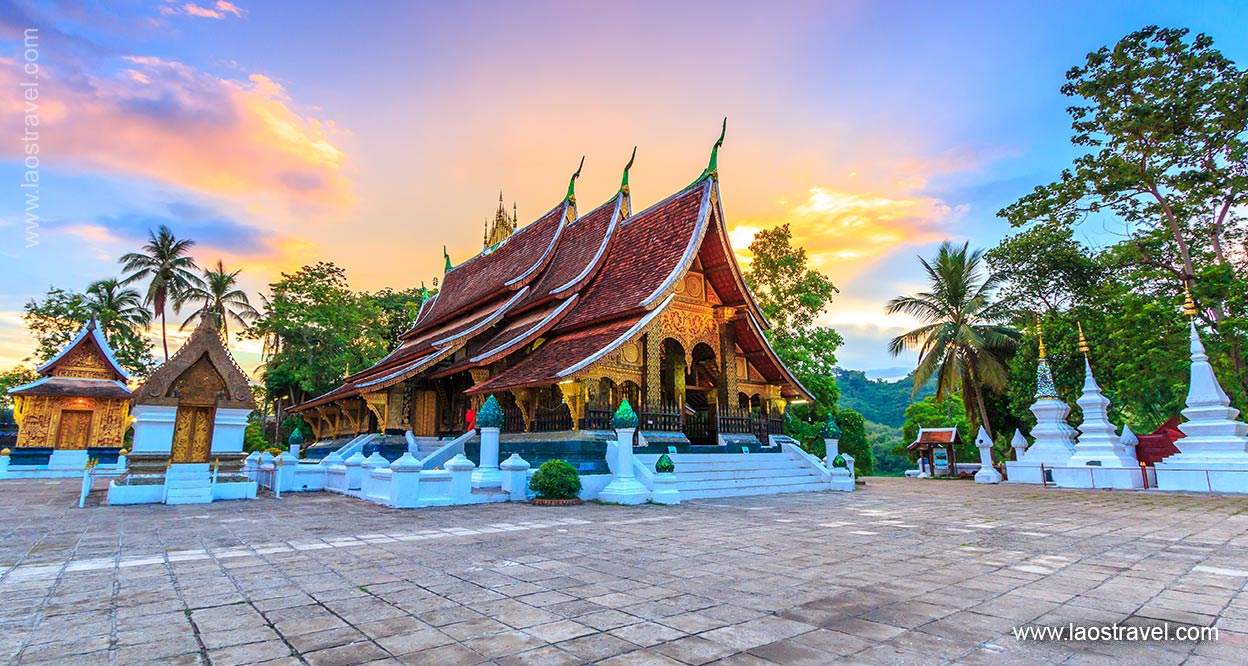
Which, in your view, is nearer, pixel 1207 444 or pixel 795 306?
pixel 1207 444

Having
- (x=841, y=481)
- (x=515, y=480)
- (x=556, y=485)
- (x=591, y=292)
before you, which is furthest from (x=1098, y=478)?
(x=515, y=480)

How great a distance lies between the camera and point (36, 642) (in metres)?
2.50

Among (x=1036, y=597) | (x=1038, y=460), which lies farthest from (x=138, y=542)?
(x=1038, y=460)

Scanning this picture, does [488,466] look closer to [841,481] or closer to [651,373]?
[651,373]

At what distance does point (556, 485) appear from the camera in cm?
854

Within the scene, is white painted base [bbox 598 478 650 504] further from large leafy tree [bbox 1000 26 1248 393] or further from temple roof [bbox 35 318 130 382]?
temple roof [bbox 35 318 130 382]

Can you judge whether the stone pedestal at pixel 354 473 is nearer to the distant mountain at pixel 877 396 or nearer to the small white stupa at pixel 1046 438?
the small white stupa at pixel 1046 438

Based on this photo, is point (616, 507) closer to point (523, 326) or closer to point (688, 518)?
point (688, 518)

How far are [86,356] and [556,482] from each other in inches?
950

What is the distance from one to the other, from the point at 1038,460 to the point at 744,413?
25.9 ft

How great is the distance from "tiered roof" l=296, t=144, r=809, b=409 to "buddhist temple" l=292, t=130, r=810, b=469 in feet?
0.14

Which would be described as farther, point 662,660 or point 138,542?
point 138,542

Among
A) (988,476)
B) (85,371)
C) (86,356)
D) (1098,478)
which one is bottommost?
(988,476)

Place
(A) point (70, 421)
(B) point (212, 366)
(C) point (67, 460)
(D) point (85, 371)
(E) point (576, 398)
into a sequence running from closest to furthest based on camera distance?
1. (B) point (212, 366)
2. (E) point (576, 398)
3. (C) point (67, 460)
4. (A) point (70, 421)
5. (D) point (85, 371)
